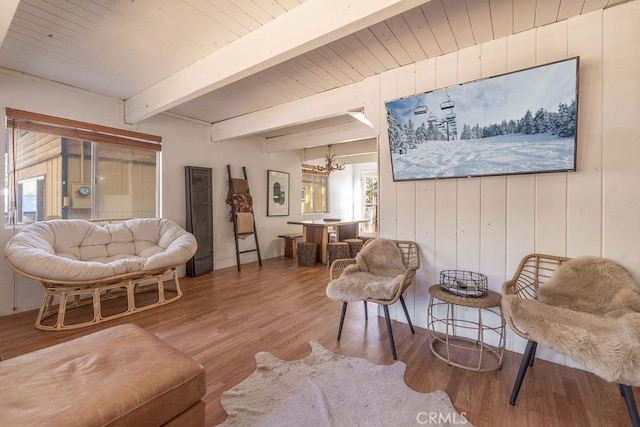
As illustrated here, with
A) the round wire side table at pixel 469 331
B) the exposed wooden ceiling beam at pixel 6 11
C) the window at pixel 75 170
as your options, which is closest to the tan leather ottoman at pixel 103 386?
the round wire side table at pixel 469 331

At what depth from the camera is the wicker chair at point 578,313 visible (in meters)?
1.24

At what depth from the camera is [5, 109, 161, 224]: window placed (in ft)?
9.27

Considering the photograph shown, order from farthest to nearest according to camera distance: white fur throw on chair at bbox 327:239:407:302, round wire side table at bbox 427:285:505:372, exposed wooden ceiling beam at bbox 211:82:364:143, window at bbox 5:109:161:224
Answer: exposed wooden ceiling beam at bbox 211:82:364:143
window at bbox 5:109:161:224
white fur throw on chair at bbox 327:239:407:302
round wire side table at bbox 427:285:505:372

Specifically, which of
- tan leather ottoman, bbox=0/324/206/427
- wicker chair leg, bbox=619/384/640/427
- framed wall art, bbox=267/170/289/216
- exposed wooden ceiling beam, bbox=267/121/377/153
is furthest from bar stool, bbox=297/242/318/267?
wicker chair leg, bbox=619/384/640/427

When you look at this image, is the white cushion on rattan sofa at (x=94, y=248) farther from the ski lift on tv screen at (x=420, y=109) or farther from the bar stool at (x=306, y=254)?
the ski lift on tv screen at (x=420, y=109)

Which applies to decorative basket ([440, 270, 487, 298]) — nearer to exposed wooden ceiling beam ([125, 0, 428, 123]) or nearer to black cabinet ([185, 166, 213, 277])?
exposed wooden ceiling beam ([125, 0, 428, 123])

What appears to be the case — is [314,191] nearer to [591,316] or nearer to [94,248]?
[94,248]

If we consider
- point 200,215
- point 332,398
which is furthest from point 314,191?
point 332,398

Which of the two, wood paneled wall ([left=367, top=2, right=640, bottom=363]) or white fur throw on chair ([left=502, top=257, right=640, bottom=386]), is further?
wood paneled wall ([left=367, top=2, right=640, bottom=363])

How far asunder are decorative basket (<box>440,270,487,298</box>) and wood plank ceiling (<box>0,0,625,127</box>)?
184 centimetres

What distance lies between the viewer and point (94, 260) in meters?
2.96

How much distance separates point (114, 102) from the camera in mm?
3400

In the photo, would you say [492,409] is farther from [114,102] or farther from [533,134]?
[114,102]

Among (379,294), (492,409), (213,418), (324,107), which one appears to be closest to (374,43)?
(324,107)
